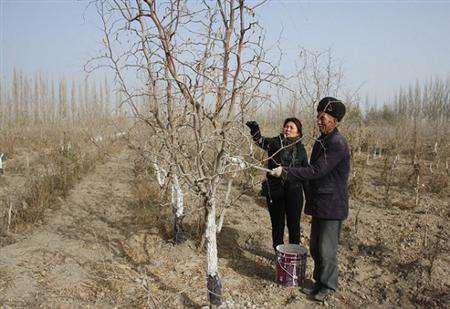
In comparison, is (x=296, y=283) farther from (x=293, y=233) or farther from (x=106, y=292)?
(x=106, y=292)

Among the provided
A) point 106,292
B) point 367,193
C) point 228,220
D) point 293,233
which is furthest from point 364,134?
point 106,292

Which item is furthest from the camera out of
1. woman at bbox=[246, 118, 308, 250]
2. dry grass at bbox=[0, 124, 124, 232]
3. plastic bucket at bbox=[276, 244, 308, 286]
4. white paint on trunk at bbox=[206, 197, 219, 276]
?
dry grass at bbox=[0, 124, 124, 232]

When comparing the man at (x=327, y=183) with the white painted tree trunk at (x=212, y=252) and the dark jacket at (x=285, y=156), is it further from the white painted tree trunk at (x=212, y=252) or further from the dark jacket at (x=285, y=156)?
the white painted tree trunk at (x=212, y=252)

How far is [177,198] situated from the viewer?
Answer: 3.88 m

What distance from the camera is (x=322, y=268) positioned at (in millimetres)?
3025

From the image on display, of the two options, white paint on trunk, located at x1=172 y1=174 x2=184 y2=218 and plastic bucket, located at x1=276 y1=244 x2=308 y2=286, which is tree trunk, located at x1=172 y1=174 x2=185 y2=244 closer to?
white paint on trunk, located at x1=172 y1=174 x2=184 y2=218

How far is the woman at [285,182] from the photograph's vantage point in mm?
3434

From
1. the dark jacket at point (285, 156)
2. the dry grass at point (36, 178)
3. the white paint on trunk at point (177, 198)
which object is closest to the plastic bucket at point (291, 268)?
the dark jacket at point (285, 156)

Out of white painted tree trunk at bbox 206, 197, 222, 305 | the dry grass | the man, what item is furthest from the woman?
the dry grass

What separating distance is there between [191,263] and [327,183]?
1.66m

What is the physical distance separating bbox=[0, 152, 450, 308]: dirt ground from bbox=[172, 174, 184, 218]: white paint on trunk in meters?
0.38

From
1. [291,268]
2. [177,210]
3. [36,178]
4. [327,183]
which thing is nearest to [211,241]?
[291,268]

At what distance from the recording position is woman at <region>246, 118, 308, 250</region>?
3.43 meters

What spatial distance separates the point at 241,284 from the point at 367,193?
3.71 m
